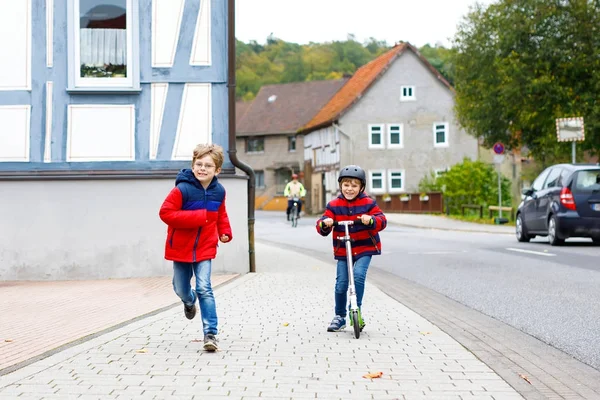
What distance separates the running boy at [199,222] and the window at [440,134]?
5435 cm

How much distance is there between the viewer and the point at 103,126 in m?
14.3

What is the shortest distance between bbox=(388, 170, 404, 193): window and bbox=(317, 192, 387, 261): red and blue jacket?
175 feet

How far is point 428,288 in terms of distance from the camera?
1248cm

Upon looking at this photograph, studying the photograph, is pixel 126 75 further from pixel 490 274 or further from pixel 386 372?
pixel 386 372

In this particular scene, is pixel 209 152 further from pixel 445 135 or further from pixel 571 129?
pixel 445 135

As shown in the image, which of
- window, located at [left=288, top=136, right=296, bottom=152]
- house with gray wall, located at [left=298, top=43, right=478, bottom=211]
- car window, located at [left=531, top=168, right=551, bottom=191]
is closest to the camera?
car window, located at [left=531, top=168, right=551, bottom=191]

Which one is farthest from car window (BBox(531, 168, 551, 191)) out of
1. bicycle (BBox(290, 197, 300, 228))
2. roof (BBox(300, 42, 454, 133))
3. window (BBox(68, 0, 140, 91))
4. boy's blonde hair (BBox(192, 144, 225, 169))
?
roof (BBox(300, 42, 454, 133))

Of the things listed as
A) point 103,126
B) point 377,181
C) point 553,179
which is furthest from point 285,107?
point 103,126

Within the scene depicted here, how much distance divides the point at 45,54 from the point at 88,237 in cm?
275

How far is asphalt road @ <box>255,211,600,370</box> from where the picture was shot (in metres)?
8.71

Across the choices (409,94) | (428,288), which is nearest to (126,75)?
(428,288)

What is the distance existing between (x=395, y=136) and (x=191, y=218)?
179 ft

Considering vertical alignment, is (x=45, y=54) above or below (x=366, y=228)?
above

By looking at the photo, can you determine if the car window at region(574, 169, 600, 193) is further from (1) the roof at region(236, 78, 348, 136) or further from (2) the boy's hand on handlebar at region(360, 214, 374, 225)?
(1) the roof at region(236, 78, 348, 136)
